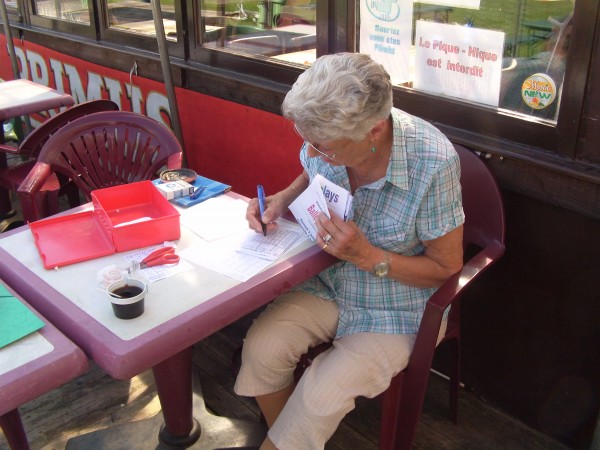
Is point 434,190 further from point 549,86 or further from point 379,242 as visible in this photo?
point 549,86

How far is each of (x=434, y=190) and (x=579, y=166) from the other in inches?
23.1

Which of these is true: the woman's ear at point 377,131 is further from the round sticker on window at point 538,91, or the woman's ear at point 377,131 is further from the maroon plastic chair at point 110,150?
the maroon plastic chair at point 110,150

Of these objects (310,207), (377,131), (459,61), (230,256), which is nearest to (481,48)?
(459,61)

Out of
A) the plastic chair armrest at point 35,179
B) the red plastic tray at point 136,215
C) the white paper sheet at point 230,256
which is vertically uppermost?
the red plastic tray at point 136,215

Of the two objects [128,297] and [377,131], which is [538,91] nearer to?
[377,131]

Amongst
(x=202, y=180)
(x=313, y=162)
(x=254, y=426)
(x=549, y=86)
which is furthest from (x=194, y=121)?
(x=549, y=86)

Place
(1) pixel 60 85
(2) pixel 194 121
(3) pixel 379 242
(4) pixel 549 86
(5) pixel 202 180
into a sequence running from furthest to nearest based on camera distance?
(1) pixel 60 85
(2) pixel 194 121
(5) pixel 202 180
(4) pixel 549 86
(3) pixel 379 242

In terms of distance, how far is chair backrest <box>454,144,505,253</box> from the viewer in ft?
7.36

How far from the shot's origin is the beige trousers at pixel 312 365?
1.88 meters

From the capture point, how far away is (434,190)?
1895 millimetres

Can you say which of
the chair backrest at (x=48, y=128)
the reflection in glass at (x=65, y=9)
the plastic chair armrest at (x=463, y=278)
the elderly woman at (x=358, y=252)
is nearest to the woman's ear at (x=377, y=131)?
the elderly woman at (x=358, y=252)

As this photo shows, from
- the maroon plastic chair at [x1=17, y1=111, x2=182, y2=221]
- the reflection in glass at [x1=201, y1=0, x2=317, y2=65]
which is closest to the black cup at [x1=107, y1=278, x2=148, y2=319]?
the maroon plastic chair at [x1=17, y1=111, x2=182, y2=221]

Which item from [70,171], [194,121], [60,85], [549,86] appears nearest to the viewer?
[549,86]

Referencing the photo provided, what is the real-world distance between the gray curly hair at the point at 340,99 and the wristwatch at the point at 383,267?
38cm
